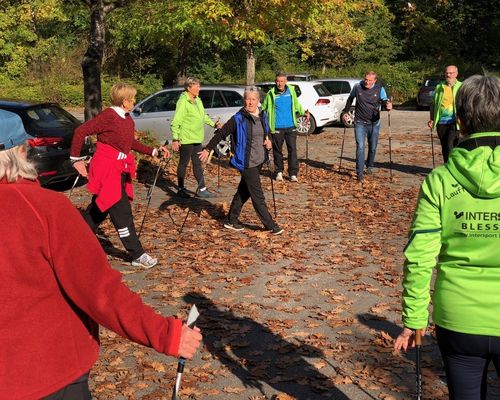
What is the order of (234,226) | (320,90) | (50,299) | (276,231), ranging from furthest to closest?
1. (320,90)
2. (234,226)
3. (276,231)
4. (50,299)

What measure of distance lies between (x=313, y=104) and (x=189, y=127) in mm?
10143

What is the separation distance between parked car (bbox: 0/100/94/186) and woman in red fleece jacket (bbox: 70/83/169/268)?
4.55 meters

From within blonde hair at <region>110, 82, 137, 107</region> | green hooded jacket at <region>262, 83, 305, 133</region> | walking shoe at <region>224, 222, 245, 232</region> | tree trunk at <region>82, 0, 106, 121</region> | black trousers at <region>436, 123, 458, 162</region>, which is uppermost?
tree trunk at <region>82, 0, 106, 121</region>

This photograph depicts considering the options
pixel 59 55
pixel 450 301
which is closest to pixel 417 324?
pixel 450 301

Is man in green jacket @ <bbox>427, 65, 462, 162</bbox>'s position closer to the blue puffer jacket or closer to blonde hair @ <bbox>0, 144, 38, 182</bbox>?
the blue puffer jacket

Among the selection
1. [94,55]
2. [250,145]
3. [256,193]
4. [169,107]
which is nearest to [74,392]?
[256,193]

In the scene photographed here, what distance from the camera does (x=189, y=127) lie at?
11.1 m

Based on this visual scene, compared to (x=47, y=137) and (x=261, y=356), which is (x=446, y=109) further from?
(x=261, y=356)

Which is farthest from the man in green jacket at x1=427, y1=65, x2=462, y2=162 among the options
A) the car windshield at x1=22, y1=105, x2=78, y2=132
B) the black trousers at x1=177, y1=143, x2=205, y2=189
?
the car windshield at x1=22, y1=105, x2=78, y2=132

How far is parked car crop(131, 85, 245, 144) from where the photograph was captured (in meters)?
16.0

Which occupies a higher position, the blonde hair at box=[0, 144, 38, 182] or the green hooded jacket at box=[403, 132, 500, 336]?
the blonde hair at box=[0, 144, 38, 182]

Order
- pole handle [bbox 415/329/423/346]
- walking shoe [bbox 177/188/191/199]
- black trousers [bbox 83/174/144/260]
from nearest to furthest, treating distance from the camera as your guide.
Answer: pole handle [bbox 415/329/423/346]
black trousers [bbox 83/174/144/260]
walking shoe [bbox 177/188/191/199]

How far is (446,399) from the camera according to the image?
14.5 ft

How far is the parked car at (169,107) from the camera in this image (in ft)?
52.4
